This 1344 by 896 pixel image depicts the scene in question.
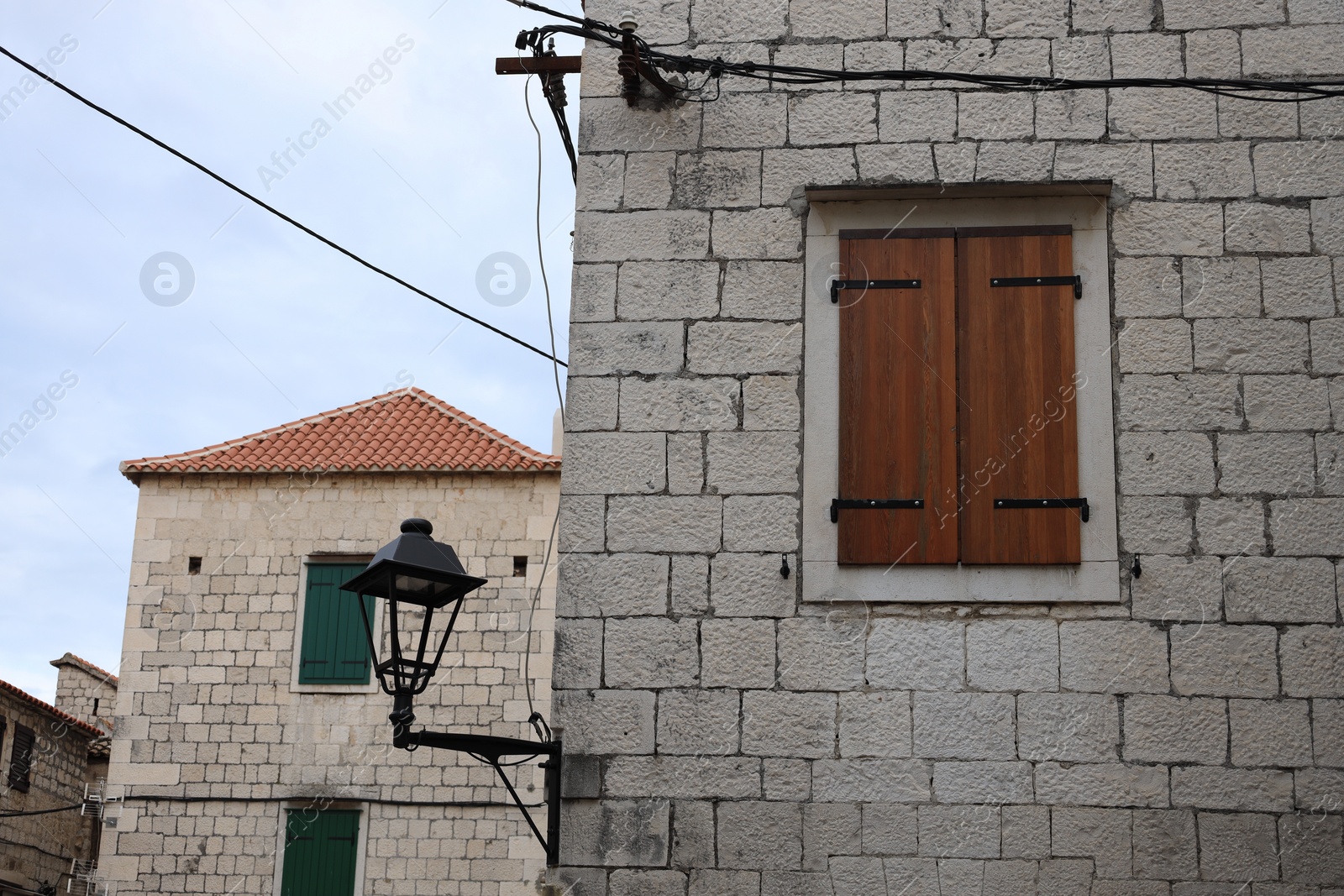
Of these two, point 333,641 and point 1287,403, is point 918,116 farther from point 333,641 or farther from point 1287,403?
point 333,641

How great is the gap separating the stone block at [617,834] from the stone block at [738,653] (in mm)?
519

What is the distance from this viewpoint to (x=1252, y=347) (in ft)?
18.2

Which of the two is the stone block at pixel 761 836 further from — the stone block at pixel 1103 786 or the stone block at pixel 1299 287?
the stone block at pixel 1299 287

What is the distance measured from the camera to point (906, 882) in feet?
16.6

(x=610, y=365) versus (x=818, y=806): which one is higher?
(x=610, y=365)

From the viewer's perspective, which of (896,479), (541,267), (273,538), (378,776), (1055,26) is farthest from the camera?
(273,538)

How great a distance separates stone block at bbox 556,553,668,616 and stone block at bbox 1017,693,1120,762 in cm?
144

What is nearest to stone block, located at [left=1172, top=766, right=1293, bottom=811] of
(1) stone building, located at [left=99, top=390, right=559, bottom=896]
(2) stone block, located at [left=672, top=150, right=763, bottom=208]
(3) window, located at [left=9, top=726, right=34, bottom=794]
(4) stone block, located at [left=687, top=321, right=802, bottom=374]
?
(4) stone block, located at [left=687, top=321, right=802, bottom=374]

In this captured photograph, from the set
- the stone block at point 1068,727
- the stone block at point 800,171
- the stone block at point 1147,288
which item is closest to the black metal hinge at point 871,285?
the stone block at point 800,171

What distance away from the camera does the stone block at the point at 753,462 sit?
5.56 metres

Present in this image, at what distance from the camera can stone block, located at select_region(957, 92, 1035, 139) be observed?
19.1ft

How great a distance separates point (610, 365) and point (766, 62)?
150cm

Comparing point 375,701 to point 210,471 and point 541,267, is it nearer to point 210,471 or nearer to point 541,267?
A: point 210,471

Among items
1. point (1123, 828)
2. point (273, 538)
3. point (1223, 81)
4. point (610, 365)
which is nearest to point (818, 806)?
point (1123, 828)
